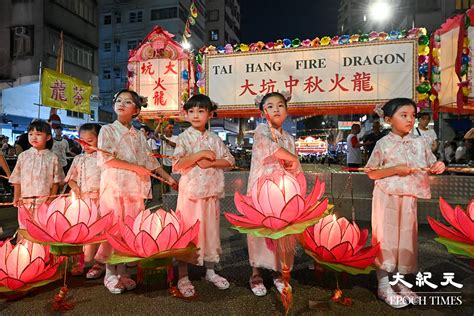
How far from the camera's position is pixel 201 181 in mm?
3342

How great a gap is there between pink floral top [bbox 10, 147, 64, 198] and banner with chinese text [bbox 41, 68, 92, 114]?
6664 millimetres

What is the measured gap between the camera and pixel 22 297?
3.21 metres

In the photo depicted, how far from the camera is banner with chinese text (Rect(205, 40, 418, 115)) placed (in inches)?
251

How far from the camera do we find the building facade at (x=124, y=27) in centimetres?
3653

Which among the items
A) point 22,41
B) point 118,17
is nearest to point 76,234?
point 22,41

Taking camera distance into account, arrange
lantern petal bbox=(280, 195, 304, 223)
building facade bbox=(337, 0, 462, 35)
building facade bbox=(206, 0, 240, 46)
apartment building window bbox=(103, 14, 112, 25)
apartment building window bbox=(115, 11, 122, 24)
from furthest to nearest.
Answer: building facade bbox=(206, 0, 240, 46) → apartment building window bbox=(103, 14, 112, 25) → apartment building window bbox=(115, 11, 122, 24) → building facade bbox=(337, 0, 462, 35) → lantern petal bbox=(280, 195, 304, 223)

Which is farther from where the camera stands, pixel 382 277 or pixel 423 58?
pixel 423 58

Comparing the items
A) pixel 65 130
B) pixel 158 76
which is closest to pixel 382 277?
pixel 158 76

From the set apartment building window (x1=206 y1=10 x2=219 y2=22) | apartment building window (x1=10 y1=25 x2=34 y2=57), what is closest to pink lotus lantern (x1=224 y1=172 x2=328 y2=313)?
apartment building window (x1=10 y1=25 x2=34 y2=57)

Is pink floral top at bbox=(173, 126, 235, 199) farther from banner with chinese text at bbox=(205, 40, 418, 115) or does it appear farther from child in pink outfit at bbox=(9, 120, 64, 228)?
banner with chinese text at bbox=(205, 40, 418, 115)

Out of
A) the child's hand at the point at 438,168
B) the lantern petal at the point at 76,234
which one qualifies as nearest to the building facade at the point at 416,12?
the child's hand at the point at 438,168

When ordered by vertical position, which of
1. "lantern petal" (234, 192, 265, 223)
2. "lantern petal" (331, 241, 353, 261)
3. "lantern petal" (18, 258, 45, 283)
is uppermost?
"lantern petal" (234, 192, 265, 223)

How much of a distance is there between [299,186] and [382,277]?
1.44 meters

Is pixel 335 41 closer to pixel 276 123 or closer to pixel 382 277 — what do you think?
pixel 276 123
